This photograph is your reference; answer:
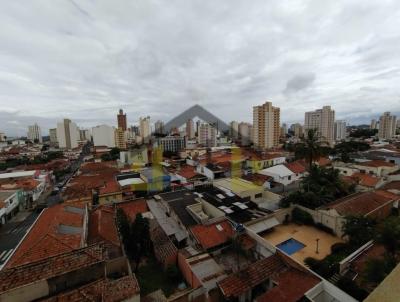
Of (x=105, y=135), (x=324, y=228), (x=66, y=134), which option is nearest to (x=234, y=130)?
(x=105, y=135)

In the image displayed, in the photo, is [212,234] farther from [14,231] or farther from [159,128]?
[159,128]

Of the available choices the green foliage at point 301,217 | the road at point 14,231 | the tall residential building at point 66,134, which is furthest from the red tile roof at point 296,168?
the tall residential building at point 66,134

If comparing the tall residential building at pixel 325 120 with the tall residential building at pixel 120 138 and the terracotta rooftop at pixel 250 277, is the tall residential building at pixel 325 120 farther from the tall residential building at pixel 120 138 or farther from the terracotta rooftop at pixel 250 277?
the terracotta rooftop at pixel 250 277

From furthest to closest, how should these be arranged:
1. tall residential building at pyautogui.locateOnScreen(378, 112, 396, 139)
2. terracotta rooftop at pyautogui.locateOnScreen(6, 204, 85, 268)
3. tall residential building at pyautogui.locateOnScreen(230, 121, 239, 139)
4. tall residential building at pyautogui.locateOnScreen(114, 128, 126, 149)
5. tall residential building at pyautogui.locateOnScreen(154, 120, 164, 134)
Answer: tall residential building at pyautogui.locateOnScreen(230, 121, 239, 139), tall residential building at pyautogui.locateOnScreen(154, 120, 164, 134), tall residential building at pyautogui.locateOnScreen(378, 112, 396, 139), tall residential building at pyautogui.locateOnScreen(114, 128, 126, 149), terracotta rooftop at pyautogui.locateOnScreen(6, 204, 85, 268)

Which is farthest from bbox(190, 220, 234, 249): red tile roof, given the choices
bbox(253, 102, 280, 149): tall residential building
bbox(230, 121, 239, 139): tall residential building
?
bbox(230, 121, 239, 139): tall residential building

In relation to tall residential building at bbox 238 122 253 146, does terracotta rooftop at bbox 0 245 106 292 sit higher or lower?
lower

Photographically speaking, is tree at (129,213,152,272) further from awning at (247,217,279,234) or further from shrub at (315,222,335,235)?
shrub at (315,222,335,235)
